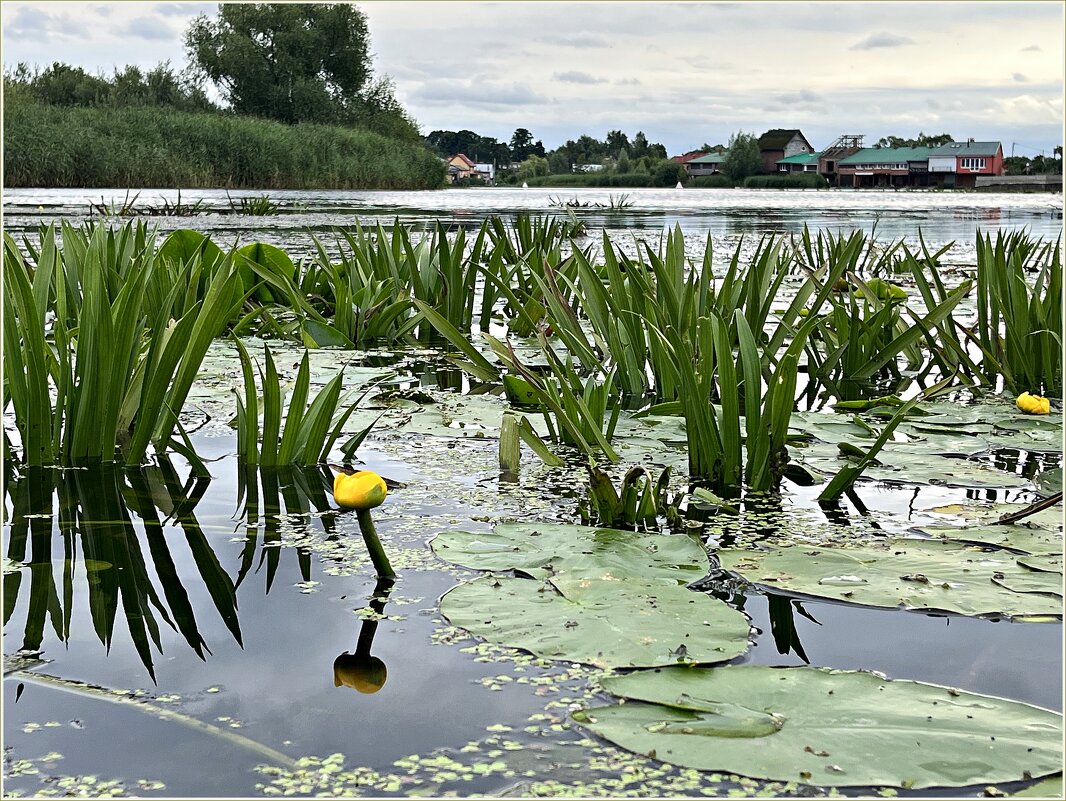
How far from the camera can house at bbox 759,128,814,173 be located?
59938mm

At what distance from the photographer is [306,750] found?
0.99 meters

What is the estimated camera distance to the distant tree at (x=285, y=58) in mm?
36781

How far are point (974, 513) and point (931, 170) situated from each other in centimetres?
5468

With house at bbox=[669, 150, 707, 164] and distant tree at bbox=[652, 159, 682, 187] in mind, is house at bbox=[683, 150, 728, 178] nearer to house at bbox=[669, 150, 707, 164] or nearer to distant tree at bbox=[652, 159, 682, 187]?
house at bbox=[669, 150, 707, 164]

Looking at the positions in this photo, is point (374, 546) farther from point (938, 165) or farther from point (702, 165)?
point (702, 165)

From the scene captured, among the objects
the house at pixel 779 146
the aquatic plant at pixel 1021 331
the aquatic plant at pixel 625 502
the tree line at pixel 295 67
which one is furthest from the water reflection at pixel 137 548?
the house at pixel 779 146

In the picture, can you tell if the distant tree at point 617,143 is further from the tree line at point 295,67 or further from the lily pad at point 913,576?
the lily pad at point 913,576

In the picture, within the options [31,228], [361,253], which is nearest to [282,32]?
[31,228]

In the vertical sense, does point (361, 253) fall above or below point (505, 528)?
above

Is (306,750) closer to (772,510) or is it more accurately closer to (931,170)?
(772,510)

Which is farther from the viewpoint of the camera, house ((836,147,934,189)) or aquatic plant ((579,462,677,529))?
house ((836,147,934,189))

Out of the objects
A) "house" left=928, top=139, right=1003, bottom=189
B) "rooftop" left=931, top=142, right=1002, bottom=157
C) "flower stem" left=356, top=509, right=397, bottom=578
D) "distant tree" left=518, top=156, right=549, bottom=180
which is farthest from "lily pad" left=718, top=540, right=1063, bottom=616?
"rooftop" left=931, top=142, right=1002, bottom=157

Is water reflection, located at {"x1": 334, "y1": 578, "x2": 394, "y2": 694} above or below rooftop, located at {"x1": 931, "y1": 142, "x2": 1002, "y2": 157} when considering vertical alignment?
below

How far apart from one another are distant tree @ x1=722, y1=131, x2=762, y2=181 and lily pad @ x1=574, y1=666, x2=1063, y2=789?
189ft
